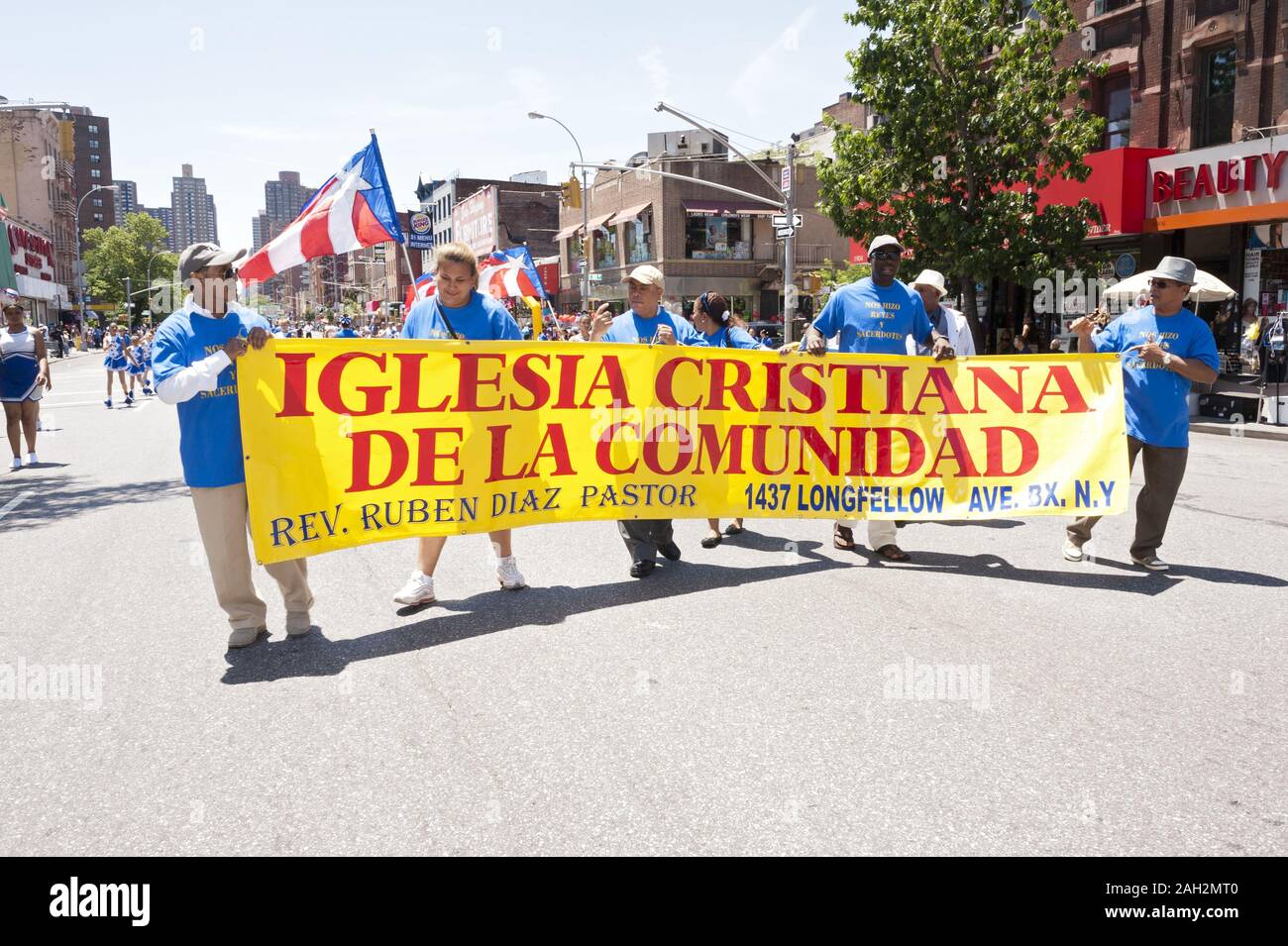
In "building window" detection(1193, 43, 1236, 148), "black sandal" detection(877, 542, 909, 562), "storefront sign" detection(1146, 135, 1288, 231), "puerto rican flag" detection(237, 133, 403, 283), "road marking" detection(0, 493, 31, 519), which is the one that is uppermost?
→ "building window" detection(1193, 43, 1236, 148)

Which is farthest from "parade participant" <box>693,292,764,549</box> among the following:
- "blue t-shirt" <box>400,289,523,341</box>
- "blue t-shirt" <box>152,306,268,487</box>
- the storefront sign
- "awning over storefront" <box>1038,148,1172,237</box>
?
"awning over storefront" <box>1038,148,1172,237</box>

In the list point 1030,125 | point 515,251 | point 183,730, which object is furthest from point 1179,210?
point 183,730

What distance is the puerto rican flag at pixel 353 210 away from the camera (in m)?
8.23

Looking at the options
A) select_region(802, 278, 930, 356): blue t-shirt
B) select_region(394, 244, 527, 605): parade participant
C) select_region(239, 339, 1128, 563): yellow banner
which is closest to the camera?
select_region(239, 339, 1128, 563): yellow banner

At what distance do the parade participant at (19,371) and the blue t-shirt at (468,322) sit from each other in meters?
8.57

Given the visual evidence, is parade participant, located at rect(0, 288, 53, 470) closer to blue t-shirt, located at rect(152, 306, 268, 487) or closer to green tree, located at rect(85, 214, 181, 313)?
blue t-shirt, located at rect(152, 306, 268, 487)

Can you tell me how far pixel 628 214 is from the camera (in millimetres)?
52719

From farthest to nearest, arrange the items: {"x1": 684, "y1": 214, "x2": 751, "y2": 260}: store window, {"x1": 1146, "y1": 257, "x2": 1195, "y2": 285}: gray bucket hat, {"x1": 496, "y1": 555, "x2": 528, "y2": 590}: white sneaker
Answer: {"x1": 684, "y1": 214, "x2": 751, "y2": 260}: store window → {"x1": 1146, "y1": 257, "x2": 1195, "y2": 285}: gray bucket hat → {"x1": 496, "y1": 555, "x2": 528, "y2": 590}: white sneaker

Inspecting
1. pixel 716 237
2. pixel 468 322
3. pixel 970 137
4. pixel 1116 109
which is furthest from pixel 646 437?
pixel 716 237

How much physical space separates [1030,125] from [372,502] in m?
19.7

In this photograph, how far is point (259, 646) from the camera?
203 inches

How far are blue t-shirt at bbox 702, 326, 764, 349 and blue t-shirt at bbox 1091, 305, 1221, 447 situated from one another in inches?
102

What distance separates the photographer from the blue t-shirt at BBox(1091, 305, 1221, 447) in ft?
21.3
